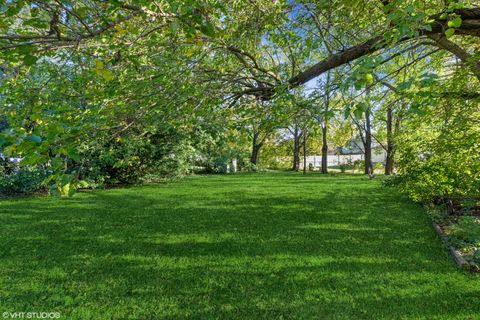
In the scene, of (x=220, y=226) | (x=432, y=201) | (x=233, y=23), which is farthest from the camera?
(x=432, y=201)

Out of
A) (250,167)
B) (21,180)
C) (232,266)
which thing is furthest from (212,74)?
(250,167)

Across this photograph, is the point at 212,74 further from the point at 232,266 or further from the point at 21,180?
the point at 21,180

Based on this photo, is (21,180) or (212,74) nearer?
(212,74)

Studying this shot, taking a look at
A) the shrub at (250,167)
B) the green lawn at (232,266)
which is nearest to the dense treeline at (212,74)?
the green lawn at (232,266)

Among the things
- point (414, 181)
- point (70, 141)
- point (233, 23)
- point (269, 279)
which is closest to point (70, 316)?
point (70, 141)

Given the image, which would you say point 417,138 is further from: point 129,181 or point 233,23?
point 129,181

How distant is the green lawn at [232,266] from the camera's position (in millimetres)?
2949

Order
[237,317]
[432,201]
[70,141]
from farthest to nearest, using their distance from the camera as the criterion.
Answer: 1. [432,201]
2. [237,317]
3. [70,141]

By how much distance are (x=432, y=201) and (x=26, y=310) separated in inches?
349

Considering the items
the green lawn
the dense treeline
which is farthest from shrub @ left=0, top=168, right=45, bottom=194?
the dense treeline

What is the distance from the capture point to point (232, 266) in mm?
3955

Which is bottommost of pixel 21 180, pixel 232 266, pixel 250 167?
pixel 232 266

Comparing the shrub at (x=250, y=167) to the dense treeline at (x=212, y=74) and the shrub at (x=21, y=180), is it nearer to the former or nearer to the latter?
the shrub at (x=21, y=180)

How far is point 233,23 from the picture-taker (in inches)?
182
